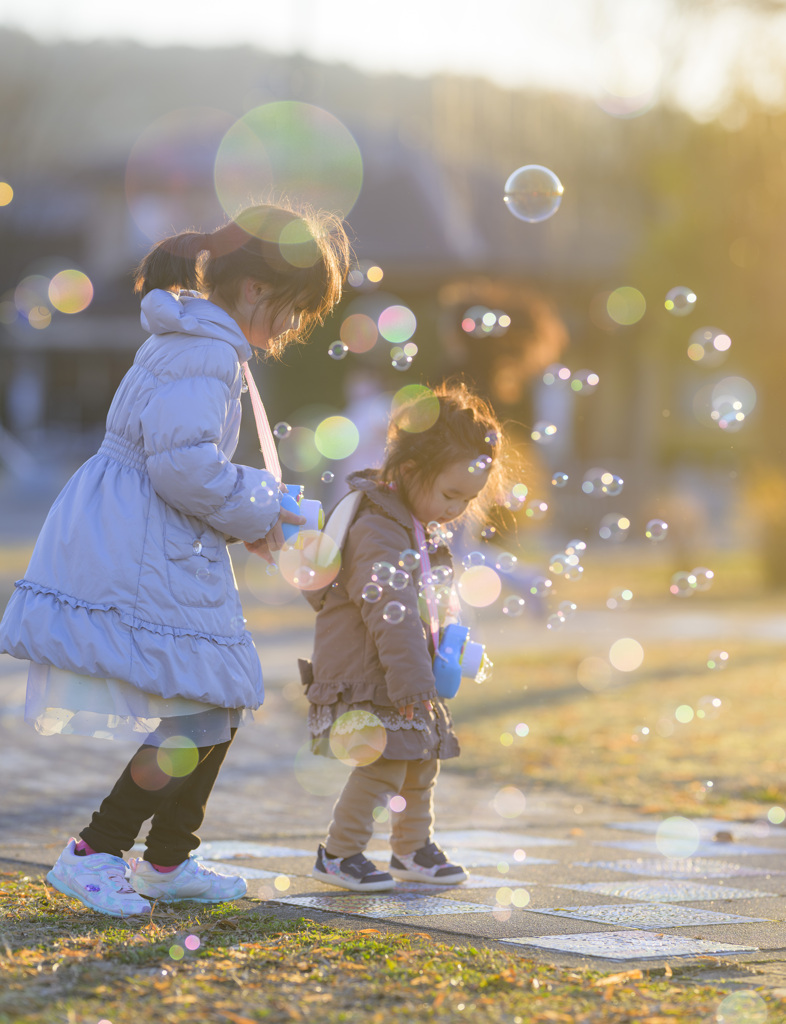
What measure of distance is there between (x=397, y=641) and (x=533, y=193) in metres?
2.27

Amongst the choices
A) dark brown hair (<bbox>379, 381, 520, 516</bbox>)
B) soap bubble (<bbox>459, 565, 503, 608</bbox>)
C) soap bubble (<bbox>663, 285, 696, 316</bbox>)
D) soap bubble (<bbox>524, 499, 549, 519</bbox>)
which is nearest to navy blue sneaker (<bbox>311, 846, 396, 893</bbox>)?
dark brown hair (<bbox>379, 381, 520, 516</bbox>)

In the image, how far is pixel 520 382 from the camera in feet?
20.4

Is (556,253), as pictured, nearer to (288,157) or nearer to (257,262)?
(288,157)

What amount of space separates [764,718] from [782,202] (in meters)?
9.07

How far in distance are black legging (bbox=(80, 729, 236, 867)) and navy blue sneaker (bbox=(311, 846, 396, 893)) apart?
1.38 feet

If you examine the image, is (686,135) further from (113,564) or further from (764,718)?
(113,564)

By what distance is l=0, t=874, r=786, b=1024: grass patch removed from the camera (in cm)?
255

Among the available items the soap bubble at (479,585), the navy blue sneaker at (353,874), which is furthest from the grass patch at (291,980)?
the soap bubble at (479,585)

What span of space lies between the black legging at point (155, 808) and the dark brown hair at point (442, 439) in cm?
90

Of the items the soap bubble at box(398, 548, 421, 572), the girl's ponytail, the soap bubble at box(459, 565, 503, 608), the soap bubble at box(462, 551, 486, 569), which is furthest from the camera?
the soap bubble at box(459, 565, 503, 608)

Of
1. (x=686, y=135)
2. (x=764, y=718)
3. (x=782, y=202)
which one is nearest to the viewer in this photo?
(x=764, y=718)

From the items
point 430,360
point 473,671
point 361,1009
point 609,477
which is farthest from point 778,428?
point 361,1009

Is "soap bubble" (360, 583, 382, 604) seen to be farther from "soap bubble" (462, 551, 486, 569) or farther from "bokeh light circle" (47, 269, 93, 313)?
"bokeh light circle" (47, 269, 93, 313)

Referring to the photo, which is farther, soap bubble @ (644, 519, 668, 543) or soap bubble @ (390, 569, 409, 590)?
soap bubble @ (644, 519, 668, 543)
